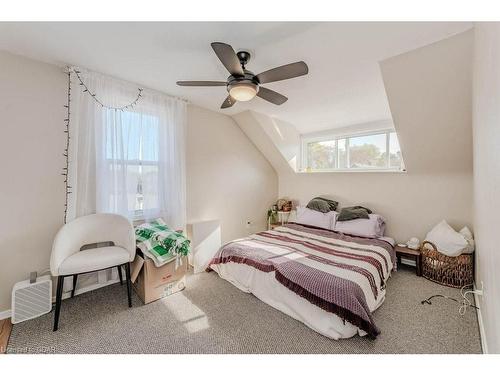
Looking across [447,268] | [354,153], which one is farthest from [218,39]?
[447,268]

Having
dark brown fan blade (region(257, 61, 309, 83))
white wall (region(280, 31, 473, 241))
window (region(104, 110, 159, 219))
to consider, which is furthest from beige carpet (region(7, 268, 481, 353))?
dark brown fan blade (region(257, 61, 309, 83))

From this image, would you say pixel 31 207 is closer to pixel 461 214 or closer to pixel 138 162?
pixel 138 162

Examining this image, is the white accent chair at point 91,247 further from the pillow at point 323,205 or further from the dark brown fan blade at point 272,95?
the pillow at point 323,205

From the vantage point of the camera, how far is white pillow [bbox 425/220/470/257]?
240 centimetres

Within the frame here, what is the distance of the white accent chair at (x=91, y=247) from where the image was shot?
1796mm

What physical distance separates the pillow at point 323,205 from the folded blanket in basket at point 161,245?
2396mm

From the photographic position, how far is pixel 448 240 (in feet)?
8.16

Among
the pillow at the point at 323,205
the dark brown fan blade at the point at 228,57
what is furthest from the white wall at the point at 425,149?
the dark brown fan blade at the point at 228,57

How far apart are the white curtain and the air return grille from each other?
0.63 metres

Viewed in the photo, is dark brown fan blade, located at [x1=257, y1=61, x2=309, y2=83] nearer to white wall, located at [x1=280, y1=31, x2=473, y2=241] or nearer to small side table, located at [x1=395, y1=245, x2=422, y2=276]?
white wall, located at [x1=280, y1=31, x2=473, y2=241]

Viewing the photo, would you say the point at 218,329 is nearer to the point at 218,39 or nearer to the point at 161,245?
the point at 161,245

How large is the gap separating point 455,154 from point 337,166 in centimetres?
166

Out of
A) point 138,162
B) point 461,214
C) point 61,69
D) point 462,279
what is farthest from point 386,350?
point 61,69

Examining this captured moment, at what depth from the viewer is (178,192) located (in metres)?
2.88
